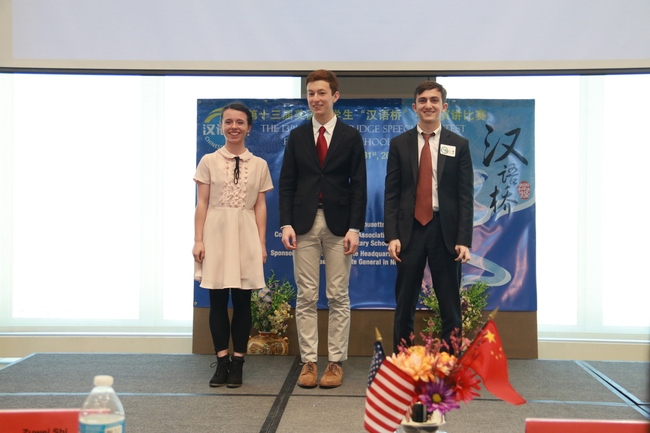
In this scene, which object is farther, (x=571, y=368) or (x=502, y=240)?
(x=502, y=240)

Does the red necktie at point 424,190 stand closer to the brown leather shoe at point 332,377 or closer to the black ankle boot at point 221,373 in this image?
the brown leather shoe at point 332,377

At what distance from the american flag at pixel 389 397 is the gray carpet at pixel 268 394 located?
1312 millimetres

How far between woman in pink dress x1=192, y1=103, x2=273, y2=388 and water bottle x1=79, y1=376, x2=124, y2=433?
1837 mm

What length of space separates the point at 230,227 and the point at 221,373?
76 centimetres

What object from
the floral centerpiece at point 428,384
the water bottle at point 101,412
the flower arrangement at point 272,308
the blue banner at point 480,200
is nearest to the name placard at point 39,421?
the water bottle at point 101,412

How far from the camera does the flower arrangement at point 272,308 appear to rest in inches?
164

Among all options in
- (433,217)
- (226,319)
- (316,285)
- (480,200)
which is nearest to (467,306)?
(480,200)

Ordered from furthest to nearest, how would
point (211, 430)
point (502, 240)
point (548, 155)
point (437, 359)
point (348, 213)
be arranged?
point (548, 155)
point (502, 240)
point (348, 213)
point (211, 430)
point (437, 359)

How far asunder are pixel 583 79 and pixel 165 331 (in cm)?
338

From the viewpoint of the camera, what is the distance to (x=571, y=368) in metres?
3.92

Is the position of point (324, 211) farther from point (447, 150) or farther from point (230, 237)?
point (447, 150)
